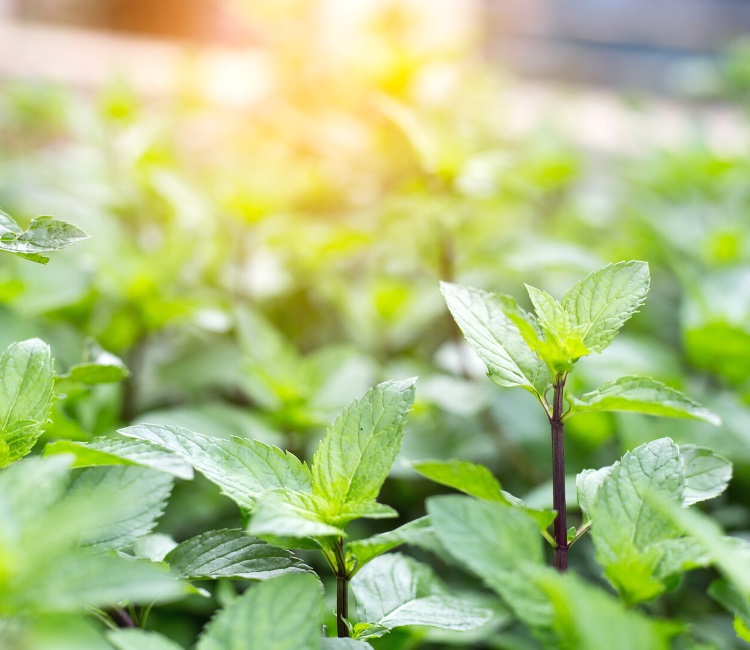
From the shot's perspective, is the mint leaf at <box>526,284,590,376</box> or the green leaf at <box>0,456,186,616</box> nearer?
the green leaf at <box>0,456,186,616</box>

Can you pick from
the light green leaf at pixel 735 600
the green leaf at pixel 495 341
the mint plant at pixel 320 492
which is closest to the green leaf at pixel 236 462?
the mint plant at pixel 320 492

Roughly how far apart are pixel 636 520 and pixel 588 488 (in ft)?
0.12

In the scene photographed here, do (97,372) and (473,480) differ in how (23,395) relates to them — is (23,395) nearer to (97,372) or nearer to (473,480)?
(97,372)

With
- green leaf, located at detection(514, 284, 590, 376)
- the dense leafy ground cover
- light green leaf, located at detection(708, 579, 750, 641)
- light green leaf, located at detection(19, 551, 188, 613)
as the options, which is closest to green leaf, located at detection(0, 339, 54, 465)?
the dense leafy ground cover

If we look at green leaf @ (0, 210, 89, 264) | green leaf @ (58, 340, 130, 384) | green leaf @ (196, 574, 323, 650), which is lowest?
green leaf @ (196, 574, 323, 650)

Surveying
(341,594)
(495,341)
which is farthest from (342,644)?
(495,341)

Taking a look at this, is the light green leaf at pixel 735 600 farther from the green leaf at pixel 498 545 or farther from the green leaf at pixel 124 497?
the green leaf at pixel 124 497

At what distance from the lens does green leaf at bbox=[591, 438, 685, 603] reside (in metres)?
0.33

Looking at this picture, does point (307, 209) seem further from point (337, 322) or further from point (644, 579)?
point (644, 579)

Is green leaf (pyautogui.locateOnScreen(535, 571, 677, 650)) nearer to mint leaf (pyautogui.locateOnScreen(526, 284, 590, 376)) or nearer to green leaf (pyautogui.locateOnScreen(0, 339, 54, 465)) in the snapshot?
mint leaf (pyautogui.locateOnScreen(526, 284, 590, 376))

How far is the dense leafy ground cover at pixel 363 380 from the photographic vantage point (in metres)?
0.32

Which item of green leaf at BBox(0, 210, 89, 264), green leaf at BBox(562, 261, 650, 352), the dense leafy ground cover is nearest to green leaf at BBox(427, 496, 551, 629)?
the dense leafy ground cover

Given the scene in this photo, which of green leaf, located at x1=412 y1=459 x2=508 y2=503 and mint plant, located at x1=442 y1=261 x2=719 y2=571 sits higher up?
mint plant, located at x1=442 y1=261 x2=719 y2=571

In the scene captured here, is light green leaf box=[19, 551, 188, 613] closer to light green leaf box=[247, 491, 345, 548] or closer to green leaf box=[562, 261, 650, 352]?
light green leaf box=[247, 491, 345, 548]
